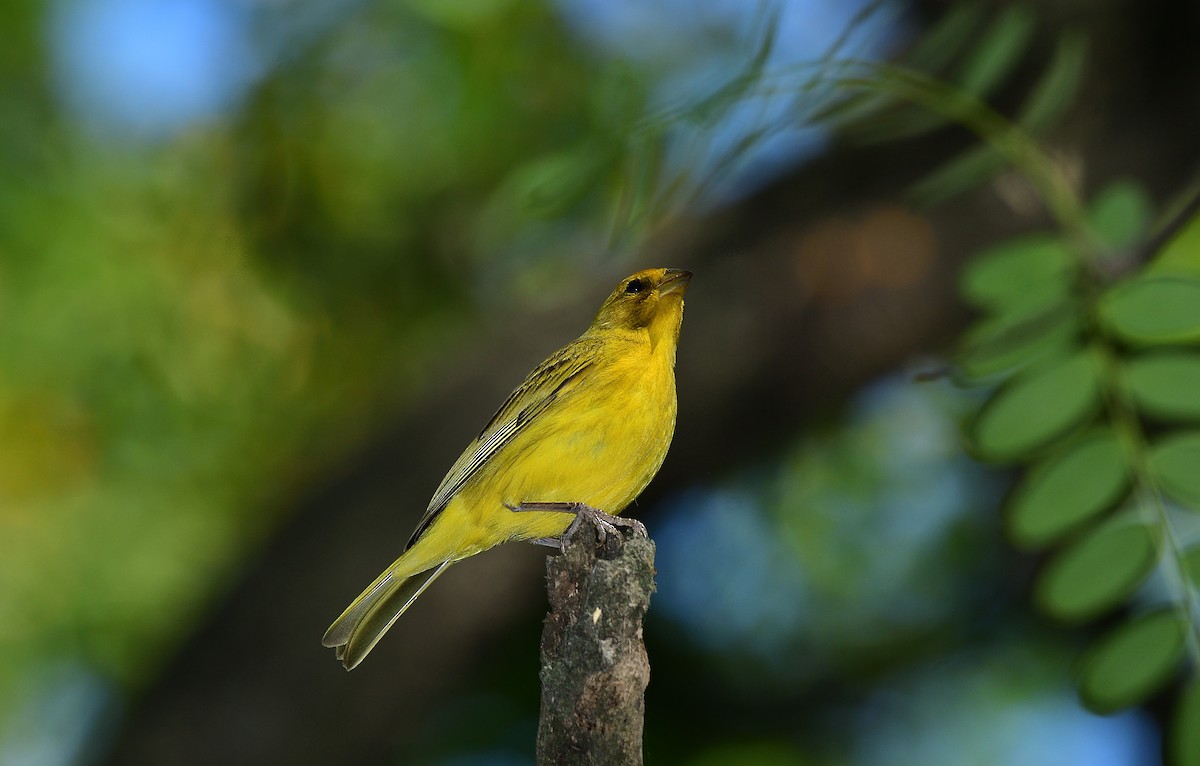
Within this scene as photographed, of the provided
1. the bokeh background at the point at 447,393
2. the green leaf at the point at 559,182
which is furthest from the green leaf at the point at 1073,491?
the bokeh background at the point at 447,393

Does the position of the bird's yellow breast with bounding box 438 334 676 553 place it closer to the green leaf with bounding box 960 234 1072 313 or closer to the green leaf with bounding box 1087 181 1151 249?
the green leaf with bounding box 960 234 1072 313

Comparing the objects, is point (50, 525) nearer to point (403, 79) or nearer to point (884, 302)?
point (403, 79)

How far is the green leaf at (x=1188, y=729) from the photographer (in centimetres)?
295

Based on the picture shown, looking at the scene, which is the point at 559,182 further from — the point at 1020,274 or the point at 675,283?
the point at 1020,274

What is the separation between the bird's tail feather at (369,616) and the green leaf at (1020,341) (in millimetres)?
1600

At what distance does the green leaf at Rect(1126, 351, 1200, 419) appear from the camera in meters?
3.33

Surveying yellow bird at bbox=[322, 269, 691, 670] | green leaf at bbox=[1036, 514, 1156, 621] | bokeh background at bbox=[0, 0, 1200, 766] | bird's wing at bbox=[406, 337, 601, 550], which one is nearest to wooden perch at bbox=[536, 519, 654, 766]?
yellow bird at bbox=[322, 269, 691, 670]

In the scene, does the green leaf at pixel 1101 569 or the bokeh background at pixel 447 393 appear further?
the bokeh background at pixel 447 393

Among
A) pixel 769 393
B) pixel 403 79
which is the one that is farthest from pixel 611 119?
pixel 403 79

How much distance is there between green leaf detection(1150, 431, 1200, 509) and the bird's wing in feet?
5.45

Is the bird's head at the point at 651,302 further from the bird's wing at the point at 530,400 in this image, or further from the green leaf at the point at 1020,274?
the green leaf at the point at 1020,274

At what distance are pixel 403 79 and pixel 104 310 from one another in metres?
2.83

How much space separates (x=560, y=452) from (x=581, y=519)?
459mm

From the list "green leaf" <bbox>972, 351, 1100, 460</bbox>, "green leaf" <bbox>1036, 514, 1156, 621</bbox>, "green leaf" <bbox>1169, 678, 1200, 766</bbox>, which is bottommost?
"green leaf" <bbox>1169, 678, 1200, 766</bbox>
